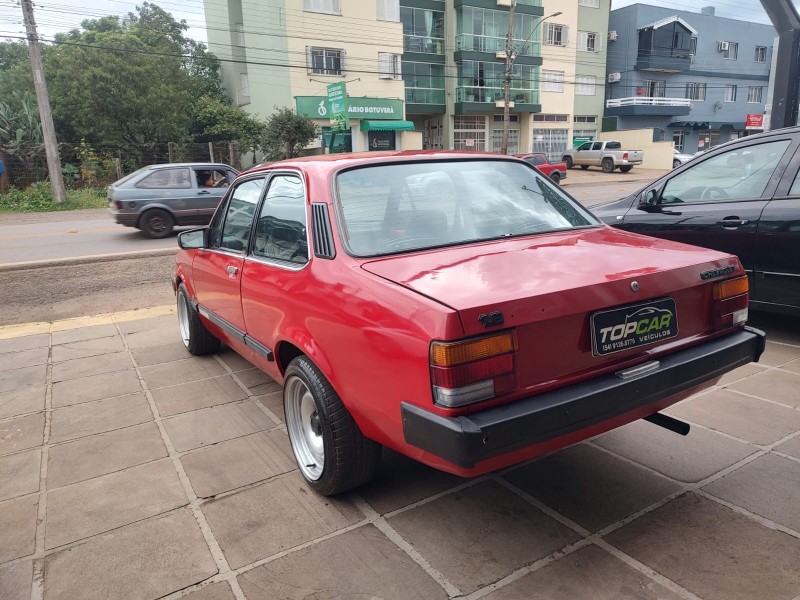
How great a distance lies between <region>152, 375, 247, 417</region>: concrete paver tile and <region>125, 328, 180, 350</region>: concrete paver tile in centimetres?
136

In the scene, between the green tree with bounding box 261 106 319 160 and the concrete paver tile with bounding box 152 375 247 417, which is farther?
the green tree with bounding box 261 106 319 160

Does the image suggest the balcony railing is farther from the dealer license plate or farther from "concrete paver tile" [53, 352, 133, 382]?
the dealer license plate

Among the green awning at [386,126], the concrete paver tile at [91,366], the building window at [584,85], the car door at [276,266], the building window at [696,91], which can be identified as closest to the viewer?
the car door at [276,266]

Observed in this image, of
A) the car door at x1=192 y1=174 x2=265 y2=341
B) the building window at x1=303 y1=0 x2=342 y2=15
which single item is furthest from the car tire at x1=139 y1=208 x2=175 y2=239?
the building window at x1=303 y1=0 x2=342 y2=15

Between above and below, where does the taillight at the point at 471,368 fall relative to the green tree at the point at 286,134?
below

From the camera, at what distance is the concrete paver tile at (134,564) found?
2.37 metres

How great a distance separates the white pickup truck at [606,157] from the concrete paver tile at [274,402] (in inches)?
1340

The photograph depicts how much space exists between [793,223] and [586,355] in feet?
10.2

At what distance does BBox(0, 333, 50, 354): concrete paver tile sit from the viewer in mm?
5745

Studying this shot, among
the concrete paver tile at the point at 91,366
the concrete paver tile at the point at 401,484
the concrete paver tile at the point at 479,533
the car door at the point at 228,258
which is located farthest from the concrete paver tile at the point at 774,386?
the concrete paver tile at the point at 91,366

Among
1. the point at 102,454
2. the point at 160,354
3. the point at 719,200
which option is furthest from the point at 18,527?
the point at 719,200

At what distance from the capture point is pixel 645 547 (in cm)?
245

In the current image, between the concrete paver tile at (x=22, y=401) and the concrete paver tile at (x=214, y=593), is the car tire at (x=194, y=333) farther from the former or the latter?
the concrete paver tile at (x=214, y=593)

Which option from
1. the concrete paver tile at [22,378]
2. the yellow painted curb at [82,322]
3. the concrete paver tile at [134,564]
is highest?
the concrete paver tile at [134,564]
